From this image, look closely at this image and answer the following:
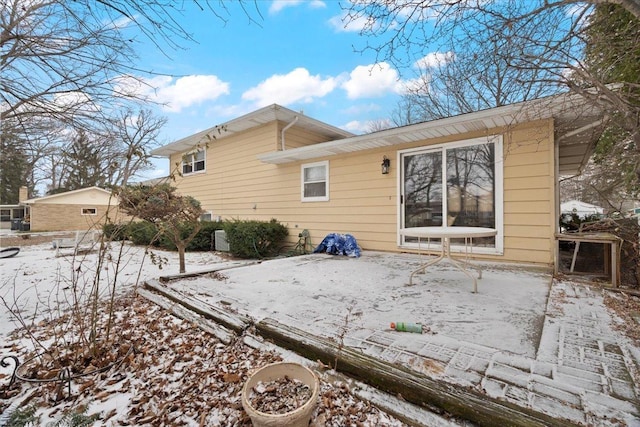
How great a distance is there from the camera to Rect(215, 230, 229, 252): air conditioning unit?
761cm

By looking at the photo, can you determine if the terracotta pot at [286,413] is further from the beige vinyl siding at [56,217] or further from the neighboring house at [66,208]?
the beige vinyl siding at [56,217]

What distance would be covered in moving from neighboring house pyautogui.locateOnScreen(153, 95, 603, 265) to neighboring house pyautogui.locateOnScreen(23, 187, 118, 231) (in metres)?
15.1

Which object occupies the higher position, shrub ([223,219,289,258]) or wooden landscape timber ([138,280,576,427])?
shrub ([223,219,289,258])

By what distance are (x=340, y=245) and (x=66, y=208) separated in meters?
21.8

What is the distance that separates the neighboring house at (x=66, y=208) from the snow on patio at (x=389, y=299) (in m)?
18.4

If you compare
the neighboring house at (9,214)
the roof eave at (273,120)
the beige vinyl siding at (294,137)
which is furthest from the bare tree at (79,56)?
Answer: the neighboring house at (9,214)

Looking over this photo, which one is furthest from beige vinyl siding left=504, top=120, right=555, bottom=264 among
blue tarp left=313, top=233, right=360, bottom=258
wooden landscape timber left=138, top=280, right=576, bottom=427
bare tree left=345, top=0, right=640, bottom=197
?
wooden landscape timber left=138, top=280, right=576, bottom=427

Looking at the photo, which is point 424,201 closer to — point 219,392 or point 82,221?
point 219,392

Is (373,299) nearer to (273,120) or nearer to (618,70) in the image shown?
(618,70)

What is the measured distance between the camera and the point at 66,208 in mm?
18906

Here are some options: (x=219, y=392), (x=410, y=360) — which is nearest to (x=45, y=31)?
(x=219, y=392)

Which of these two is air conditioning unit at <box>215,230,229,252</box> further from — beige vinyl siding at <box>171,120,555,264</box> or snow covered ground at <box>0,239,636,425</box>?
snow covered ground at <box>0,239,636,425</box>

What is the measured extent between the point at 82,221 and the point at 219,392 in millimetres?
24053

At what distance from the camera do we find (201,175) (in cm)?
1010
